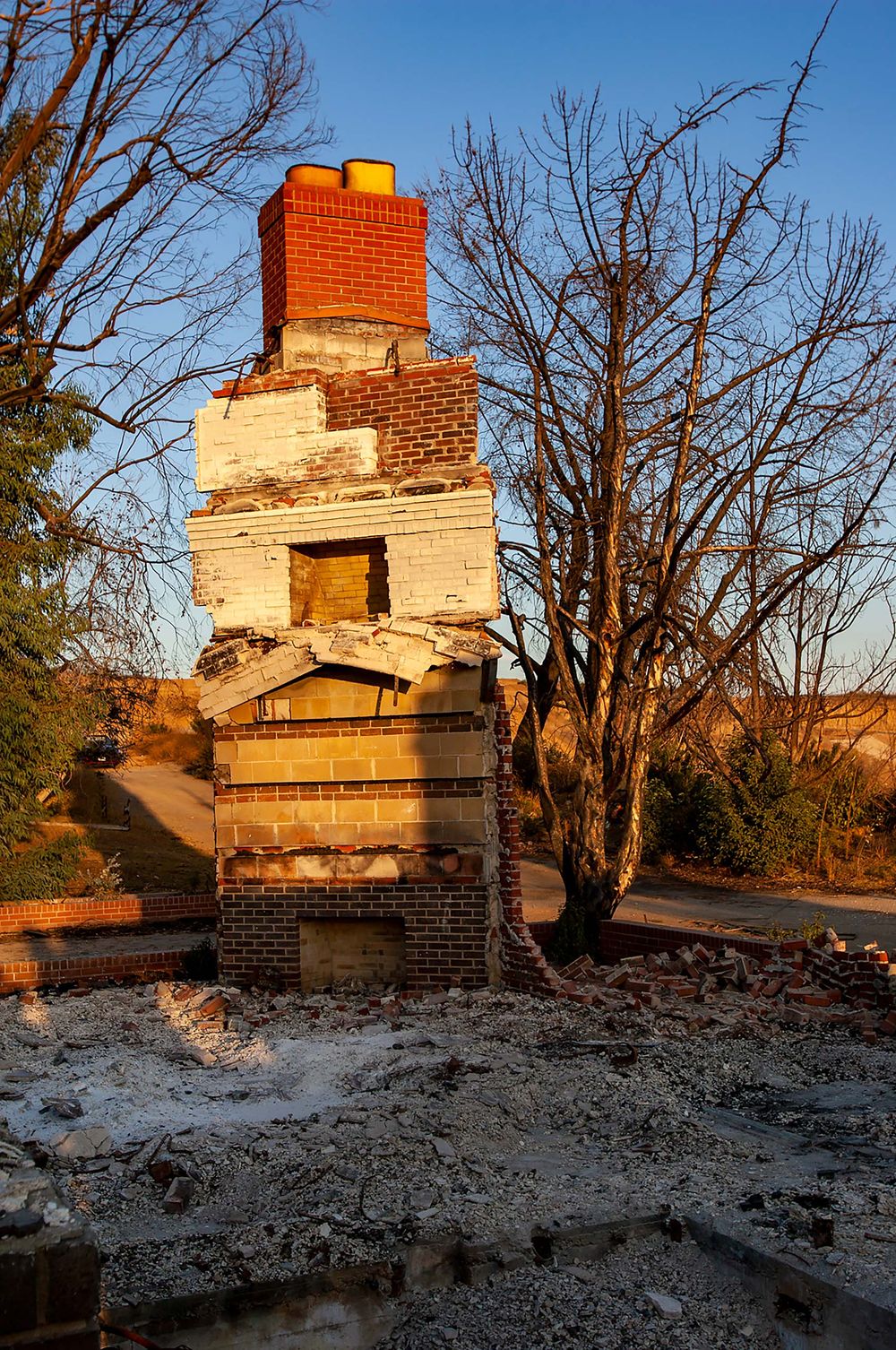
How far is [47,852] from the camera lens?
60.3 ft

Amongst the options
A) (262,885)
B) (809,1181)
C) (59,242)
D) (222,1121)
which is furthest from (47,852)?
(809,1181)

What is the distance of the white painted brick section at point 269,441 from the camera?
34.2 feet

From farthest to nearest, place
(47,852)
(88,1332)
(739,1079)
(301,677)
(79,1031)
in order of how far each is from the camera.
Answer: (47,852) → (301,677) → (79,1031) → (739,1079) → (88,1332)

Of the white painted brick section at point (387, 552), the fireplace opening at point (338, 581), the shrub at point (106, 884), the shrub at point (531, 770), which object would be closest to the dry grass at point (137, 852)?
the shrub at point (106, 884)

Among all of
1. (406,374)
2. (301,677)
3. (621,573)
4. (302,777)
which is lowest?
(302,777)

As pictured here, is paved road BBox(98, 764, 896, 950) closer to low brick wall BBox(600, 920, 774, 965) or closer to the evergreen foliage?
low brick wall BBox(600, 920, 774, 965)

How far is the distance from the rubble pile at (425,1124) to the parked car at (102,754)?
13.6 meters

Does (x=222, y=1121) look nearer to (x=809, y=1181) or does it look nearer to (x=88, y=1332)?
(x=809, y=1181)

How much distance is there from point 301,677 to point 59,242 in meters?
4.71

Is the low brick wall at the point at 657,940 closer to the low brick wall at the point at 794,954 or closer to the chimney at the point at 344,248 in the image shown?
the low brick wall at the point at 794,954

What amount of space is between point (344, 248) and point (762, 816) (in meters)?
13.4

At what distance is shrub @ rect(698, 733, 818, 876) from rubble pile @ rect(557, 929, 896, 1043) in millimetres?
9786

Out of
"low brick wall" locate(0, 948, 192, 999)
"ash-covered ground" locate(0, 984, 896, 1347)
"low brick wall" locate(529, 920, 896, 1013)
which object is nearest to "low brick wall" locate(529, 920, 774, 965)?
"low brick wall" locate(529, 920, 896, 1013)

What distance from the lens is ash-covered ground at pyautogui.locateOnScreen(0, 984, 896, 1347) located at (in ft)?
15.8
